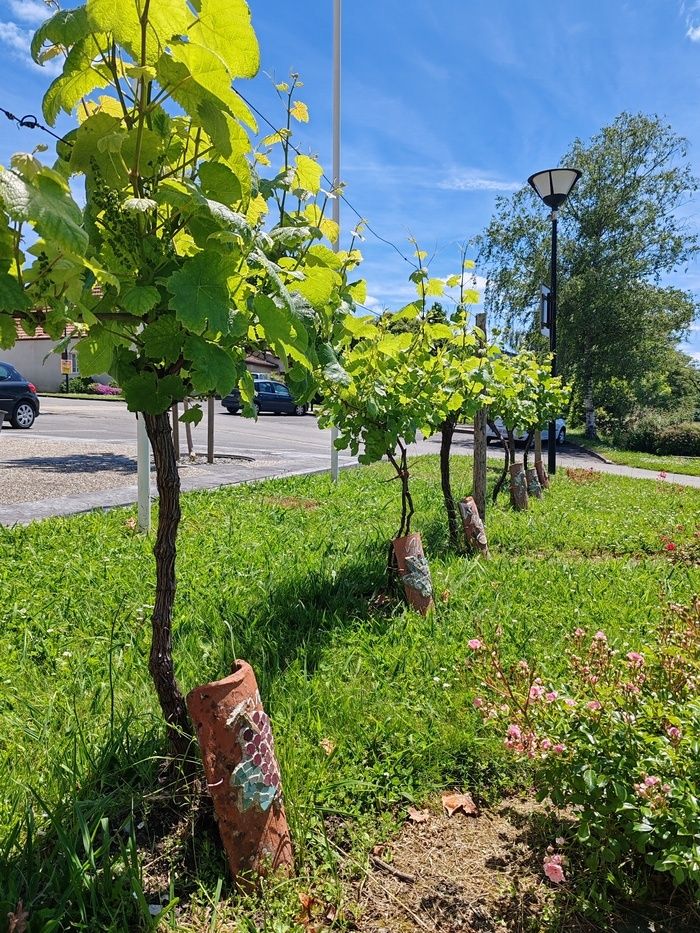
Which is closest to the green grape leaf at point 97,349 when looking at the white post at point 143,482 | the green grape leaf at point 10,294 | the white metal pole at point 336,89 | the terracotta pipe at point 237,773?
the green grape leaf at point 10,294

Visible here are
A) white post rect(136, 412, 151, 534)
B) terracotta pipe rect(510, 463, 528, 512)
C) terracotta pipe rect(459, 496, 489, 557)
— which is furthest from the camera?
terracotta pipe rect(510, 463, 528, 512)

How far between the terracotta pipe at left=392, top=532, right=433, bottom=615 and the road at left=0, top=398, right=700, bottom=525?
393 cm

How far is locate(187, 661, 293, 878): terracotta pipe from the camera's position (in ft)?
5.61

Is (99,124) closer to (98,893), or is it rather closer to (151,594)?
(98,893)

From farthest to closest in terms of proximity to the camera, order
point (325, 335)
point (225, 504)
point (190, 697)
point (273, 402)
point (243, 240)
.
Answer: point (273, 402) < point (225, 504) < point (325, 335) < point (190, 697) < point (243, 240)


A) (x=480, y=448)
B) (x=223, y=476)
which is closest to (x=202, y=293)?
(x=480, y=448)

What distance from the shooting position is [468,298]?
14.8 ft

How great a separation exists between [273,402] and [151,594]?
2500cm

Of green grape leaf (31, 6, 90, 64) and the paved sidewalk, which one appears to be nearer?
green grape leaf (31, 6, 90, 64)

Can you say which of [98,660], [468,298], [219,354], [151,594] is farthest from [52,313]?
[468,298]

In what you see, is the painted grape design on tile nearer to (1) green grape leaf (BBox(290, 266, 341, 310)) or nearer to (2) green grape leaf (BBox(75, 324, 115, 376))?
(2) green grape leaf (BBox(75, 324, 115, 376))

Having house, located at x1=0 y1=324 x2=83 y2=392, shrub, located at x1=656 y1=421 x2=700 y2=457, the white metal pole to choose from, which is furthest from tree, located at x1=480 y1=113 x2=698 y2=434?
house, located at x1=0 y1=324 x2=83 y2=392

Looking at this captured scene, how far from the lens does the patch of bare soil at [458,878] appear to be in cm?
167

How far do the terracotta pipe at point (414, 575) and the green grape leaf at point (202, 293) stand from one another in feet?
8.35
